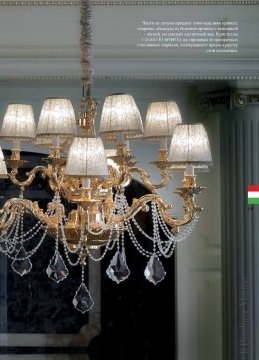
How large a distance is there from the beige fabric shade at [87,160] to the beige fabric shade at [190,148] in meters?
0.25

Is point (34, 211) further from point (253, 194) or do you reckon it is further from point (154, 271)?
point (253, 194)

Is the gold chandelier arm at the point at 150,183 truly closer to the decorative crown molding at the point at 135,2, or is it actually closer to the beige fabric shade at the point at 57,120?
the beige fabric shade at the point at 57,120

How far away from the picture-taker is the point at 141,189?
411 centimetres

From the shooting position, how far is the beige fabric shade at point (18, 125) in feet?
8.27

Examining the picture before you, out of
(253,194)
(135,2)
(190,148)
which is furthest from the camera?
(253,194)

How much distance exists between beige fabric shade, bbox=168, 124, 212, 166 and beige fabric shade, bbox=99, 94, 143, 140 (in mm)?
135

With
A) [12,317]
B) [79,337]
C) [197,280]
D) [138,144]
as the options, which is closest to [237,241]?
[197,280]

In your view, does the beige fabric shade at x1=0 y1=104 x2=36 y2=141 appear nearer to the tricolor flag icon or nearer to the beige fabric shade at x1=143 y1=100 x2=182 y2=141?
the beige fabric shade at x1=143 y1=100 x2=182 y2=141

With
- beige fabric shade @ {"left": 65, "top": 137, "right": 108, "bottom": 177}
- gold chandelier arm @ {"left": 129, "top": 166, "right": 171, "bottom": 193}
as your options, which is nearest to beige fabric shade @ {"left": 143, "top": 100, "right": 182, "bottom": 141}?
gold chandelier arm @ {"left": 129, "top": 166, "right": 171, "bottom": 193}

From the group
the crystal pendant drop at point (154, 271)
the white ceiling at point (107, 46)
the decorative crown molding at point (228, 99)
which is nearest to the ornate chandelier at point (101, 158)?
the crystal pendant drop at point (154, 271)

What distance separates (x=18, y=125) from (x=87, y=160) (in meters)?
0.46

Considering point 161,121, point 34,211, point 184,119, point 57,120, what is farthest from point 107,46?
point 34,211

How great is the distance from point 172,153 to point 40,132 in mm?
418

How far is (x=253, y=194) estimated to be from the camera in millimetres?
3938
